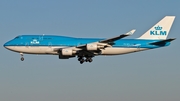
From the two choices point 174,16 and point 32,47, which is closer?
point 32,47

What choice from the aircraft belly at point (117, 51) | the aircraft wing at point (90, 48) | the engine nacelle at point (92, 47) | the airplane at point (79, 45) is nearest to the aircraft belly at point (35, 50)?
the airplane at point (79, 45)

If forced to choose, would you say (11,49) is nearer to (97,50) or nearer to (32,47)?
(32,47)

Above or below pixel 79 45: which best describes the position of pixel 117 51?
below

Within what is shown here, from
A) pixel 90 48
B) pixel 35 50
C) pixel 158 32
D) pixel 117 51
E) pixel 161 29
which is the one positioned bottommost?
pixel 117 51

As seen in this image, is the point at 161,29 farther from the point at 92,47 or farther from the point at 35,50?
the point at 35,50

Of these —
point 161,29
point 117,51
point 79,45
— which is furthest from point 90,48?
point 161,29

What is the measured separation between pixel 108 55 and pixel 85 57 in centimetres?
363

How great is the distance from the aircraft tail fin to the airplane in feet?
3.13

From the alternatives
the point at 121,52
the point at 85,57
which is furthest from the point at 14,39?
the point at 121,52

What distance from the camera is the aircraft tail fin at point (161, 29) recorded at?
73125 mm

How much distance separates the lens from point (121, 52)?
69.9 m

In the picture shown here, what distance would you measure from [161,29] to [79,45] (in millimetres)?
15405

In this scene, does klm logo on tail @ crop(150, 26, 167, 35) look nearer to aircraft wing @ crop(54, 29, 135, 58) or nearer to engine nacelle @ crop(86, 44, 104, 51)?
aircraft wing @ crop(54, 29, 135, 58)

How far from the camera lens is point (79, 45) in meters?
67.4
